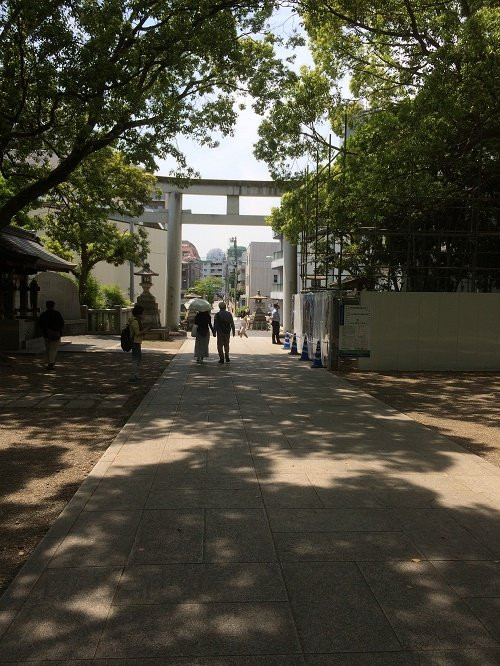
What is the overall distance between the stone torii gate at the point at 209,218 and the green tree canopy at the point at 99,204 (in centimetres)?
319

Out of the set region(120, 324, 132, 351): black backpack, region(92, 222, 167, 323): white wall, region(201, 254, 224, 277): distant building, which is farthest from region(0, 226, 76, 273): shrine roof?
region(201, 254, 224, 277): distant building

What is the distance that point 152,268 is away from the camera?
5081 centimetres

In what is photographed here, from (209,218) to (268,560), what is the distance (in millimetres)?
26288

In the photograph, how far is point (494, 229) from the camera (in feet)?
58.9

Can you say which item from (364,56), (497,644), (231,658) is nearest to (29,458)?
(231,658)

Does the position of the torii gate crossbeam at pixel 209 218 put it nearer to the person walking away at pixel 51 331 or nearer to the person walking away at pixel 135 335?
the person walking away at pixel 51 331

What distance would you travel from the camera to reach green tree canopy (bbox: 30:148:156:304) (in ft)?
58.5

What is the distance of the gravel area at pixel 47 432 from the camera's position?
433 cm

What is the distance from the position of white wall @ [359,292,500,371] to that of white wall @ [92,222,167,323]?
98.1ft

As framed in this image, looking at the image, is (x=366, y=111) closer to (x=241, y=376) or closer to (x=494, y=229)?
(x=494, y=229)

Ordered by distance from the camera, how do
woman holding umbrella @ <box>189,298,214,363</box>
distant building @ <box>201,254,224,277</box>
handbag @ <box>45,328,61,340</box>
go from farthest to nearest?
distant building @ <box>201,254,224,277</box>
woman holding umbrella @ <box>189,298,214,363</box>
handbag @ <box>45,328,61,340</box>

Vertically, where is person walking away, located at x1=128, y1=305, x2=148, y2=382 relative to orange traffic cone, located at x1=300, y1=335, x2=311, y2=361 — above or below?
above

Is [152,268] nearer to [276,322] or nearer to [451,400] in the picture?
[276,322]

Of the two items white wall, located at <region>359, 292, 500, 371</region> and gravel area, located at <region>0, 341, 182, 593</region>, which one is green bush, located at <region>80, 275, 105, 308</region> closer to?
gravel area, located at <region>0, 341, 182, 593</region>
